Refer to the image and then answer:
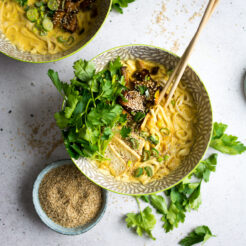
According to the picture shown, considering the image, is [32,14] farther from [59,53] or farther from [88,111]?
[88,111]

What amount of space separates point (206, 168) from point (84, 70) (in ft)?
6.44

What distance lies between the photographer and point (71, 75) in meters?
3.69

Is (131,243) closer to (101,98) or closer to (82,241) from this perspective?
(82,241)

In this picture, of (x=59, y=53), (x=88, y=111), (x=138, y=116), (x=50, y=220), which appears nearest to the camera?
(x=88, y=111)

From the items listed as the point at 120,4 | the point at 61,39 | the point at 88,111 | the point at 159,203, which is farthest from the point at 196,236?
the point at 120,4

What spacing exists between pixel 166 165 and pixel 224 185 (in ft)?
3.30

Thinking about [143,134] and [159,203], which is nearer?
[143,134]

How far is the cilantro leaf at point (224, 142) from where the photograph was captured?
3.61m

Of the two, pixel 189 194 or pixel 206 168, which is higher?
pixel 206 168

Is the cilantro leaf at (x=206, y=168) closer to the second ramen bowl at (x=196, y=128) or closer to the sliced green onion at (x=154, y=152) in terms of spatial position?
the second ramen bowl at (x=196, y=128)

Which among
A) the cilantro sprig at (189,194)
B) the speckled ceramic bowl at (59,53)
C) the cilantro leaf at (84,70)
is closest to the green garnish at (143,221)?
the cilantro sprig at (189,194)

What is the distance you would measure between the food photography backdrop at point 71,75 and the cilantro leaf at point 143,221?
85mm

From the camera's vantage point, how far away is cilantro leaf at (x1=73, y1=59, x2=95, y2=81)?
2955mm

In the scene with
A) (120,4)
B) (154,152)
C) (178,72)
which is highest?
(120,4)
